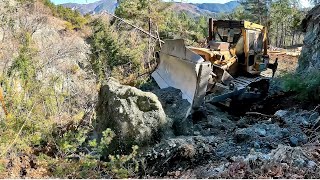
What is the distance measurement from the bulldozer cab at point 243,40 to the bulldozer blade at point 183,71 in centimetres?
145

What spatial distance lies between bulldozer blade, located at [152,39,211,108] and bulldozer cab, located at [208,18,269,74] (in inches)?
57.0

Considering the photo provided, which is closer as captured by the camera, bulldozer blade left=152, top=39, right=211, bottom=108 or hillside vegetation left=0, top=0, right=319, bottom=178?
hillside vegetation left=0, top=0, right=319, bottom=178

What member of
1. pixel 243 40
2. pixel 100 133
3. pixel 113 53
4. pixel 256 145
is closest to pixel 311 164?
pixel 256 145

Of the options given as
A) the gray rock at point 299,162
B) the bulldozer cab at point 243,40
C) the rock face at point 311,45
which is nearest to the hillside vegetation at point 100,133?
the gray rock at point 299,162

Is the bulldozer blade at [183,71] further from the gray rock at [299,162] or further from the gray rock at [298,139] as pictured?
the gray rock at [299,162]

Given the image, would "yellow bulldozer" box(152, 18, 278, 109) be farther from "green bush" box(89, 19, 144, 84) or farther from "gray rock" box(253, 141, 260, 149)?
"green bush" box(89, 19, 144, 84)

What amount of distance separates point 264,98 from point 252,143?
4.31 metres

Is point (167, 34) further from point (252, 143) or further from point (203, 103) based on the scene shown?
point (252, 143)

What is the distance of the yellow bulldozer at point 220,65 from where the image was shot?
22.8 feet

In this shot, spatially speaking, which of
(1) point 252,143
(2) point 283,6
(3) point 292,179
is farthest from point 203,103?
(2) point 283,6

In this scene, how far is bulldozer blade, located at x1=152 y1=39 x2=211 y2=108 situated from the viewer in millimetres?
6680

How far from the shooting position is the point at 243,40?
354 inches

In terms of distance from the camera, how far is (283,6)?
137ft

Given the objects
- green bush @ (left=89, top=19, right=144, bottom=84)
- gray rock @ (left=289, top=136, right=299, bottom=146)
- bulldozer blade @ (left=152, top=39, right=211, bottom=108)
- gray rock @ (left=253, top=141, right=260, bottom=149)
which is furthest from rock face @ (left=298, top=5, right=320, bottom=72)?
green bush @ (left=89, top=19, right=144, bottom=84)
